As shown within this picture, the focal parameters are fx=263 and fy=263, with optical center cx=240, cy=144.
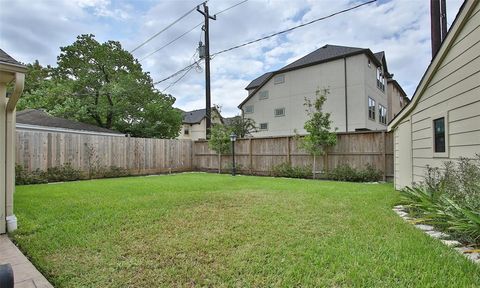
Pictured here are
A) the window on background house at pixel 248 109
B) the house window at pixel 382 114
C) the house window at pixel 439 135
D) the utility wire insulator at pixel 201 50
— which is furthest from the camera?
the window on background house at pixel 248 109

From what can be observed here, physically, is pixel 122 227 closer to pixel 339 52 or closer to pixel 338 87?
pixel 338 87

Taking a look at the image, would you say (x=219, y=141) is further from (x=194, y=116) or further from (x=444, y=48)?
(x=194, y=116)

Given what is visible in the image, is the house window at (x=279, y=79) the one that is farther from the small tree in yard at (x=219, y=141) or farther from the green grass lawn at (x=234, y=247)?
the green grass lawn at (x=234, y=247)

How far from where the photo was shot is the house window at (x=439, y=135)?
475 cm

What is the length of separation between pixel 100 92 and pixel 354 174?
1654cm

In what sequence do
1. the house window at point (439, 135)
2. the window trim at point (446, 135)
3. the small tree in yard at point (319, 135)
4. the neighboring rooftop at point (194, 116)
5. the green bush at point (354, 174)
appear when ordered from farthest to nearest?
the neighboring rooftop at point (194, 116), the small tree in yard at point (319, 135), the green bush at point (354, 174), the house window at point (439, 135), the window trim at point (446, 135)

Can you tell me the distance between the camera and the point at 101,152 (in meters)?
11.1

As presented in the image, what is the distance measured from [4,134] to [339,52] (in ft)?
57.7

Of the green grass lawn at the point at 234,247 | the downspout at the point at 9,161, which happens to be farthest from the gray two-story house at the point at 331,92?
the downspout at the point at 9,161

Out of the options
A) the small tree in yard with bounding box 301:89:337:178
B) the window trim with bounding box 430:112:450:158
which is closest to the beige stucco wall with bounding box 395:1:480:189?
the window trim with bounding box 430:112:450:158

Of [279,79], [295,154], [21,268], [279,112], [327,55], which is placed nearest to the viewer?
[21,268]

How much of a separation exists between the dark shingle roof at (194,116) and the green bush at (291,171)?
23.9m

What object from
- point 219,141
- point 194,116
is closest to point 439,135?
point 219,141

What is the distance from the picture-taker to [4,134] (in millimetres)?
3643
